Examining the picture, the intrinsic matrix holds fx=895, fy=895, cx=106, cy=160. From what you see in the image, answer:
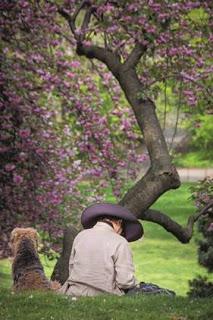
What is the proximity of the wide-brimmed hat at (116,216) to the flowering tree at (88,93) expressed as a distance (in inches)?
75.9

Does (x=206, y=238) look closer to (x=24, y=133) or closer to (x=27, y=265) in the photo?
(x=24, y=133)

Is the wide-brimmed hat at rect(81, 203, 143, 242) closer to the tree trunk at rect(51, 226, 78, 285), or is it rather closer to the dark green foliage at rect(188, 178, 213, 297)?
the dark green foliage at rect(188, 178, 213, 297)

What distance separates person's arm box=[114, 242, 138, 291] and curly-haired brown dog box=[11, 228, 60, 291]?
1047 mm

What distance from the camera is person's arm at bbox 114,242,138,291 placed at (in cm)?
827

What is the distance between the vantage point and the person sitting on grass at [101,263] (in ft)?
27.2

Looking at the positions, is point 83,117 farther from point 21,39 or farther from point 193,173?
point 193,173

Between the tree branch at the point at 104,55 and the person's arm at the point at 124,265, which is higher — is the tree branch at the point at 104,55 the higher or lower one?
the higher one

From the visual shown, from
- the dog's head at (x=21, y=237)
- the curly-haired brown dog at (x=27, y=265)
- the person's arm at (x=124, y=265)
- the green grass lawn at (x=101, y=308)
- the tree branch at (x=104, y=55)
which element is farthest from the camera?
the tree branch at (x=104, y=55)

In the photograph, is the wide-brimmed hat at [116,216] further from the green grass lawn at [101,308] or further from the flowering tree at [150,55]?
the flowering tree at [150,55]

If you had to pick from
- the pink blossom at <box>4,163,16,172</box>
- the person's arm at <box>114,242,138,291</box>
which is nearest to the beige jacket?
the person's arm at <box>114,242,138,291</box>

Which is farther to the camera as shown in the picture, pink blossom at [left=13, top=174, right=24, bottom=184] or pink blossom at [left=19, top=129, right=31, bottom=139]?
pink blossom at [left=13, top=174, right=24, bottom=184]

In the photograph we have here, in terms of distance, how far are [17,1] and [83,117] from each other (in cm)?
261

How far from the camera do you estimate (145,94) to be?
11.4m

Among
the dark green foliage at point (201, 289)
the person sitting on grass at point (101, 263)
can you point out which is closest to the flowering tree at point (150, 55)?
the person sitting on grass at point (101, 263)
